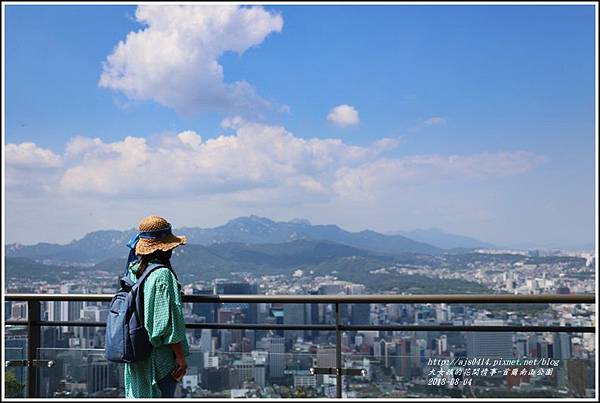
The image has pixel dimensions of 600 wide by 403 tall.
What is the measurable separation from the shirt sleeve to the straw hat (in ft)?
0.51

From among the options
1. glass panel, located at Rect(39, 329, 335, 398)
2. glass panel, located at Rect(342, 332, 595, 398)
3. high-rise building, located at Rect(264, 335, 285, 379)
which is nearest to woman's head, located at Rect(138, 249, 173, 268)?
glass panel, located at Rect(39, 329, 335, 398)

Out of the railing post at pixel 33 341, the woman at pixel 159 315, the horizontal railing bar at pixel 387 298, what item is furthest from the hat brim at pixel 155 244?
the railing post at pixel 33 341

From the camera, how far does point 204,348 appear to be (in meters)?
4.36

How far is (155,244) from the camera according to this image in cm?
373

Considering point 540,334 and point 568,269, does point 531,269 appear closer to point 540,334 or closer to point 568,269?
point 568,269

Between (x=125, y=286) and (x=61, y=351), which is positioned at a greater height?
(x=125, y=286)

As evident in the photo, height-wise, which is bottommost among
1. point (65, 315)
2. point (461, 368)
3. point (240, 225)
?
point (461, 368)

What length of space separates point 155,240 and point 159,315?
0.44 metres

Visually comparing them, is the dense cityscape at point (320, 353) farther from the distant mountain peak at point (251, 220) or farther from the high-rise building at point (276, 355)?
the distant mountain peak at point (251, 220)

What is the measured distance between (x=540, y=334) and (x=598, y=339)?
1.31 ft

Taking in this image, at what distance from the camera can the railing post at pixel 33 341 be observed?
15.0 ft

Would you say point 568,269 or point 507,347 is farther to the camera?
point 568,269

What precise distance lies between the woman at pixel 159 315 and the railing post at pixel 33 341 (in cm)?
115

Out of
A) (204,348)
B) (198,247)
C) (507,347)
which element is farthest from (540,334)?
(198,247)
